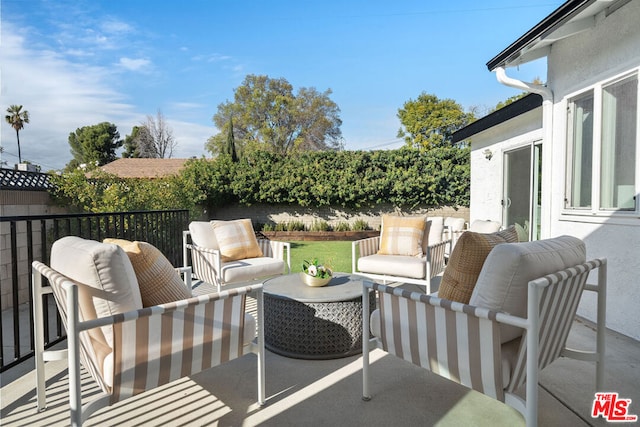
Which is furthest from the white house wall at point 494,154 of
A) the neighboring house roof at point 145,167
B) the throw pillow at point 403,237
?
the neighboring house roof at point 145,167

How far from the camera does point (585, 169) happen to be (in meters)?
3.91

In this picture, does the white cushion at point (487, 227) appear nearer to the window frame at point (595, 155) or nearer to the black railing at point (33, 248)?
the window frame at point (595, 155)

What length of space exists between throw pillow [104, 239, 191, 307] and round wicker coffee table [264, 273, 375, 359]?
948 millimetres

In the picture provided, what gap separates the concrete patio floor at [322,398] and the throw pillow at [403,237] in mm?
2279

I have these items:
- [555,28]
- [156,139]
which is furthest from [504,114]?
[156,139]

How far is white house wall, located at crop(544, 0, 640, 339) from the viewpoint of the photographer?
10.5 feet

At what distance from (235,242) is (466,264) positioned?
337cm

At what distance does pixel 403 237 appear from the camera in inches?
192

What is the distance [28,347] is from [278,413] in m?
2.44

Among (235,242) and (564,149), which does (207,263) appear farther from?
(564,149)

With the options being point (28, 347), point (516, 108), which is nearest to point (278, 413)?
point (28, 347)

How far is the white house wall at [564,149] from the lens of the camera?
10.5ft

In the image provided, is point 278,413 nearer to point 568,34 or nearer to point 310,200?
point 568,34
